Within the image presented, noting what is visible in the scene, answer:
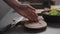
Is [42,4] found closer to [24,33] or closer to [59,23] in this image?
[59,23]

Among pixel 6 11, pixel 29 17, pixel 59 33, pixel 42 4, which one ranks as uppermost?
pixel 42 4

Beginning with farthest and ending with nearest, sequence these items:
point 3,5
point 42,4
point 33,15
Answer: point 42,4 < point 3,5 < point 33,15

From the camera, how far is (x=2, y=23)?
2.61 feet

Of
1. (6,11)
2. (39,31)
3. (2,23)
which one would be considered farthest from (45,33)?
(6,11)

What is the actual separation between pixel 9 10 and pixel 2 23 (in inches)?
12.3

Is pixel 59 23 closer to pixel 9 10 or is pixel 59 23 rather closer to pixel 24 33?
pixel 24 33

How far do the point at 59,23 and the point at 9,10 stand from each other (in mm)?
447

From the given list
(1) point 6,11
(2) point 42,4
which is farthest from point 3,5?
(2) point 42,4

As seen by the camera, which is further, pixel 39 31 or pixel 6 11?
pixel 6 11

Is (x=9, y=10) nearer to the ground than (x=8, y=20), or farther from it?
farther from it

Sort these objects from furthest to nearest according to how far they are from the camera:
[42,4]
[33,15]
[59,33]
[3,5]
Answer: [42,4] < [3,5] < [33,15] < [59,33]

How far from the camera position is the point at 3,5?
1.05 metres

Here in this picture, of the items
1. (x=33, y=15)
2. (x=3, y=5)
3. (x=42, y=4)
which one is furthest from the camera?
(x=42, y=4)

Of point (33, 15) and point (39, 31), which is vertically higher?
point (33, 15)
